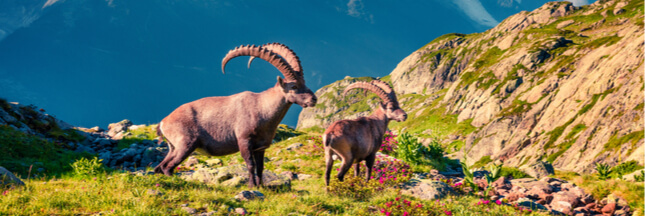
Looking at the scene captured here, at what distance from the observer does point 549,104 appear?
263 ft

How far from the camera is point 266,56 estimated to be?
8.75 m

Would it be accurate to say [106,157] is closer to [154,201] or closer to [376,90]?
[154,201]

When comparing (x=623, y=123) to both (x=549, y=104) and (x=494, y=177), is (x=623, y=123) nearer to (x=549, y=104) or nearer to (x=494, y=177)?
(x=549, y=104)

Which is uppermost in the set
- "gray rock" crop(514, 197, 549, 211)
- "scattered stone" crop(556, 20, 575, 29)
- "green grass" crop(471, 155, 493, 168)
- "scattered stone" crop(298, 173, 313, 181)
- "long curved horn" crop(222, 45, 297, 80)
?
"scattered stone" crop(556, 20, 575, 29)

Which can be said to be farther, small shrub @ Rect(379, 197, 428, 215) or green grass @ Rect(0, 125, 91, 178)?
green grass @ Rect(0, 125, 91, 178)

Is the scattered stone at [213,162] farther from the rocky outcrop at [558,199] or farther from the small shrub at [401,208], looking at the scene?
the rocky outcrop at [558,199]

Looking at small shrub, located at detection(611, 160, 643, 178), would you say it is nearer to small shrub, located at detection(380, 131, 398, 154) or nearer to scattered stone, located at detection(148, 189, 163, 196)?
small shrub, located at detection(380, 131, 398, 154)

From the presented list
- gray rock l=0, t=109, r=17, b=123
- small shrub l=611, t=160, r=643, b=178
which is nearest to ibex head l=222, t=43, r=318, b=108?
gray rock l=0, t=109, r=17, b=123

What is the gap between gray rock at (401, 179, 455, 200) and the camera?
11070 mm

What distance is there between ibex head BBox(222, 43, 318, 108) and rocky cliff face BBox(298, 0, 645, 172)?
45.9 feet

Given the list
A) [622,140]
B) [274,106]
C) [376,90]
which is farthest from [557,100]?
[274,106]

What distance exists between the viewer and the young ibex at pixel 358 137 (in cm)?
1078

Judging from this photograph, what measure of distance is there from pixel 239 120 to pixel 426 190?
6790mm

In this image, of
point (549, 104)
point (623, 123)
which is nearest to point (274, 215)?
point (623, 123)
